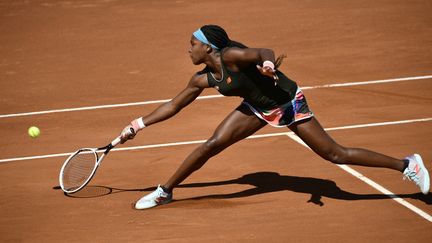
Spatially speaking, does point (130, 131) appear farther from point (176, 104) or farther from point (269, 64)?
point (269, 64)

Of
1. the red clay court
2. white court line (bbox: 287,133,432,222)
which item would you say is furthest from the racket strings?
white court line (bbox: 287,133,432,222)

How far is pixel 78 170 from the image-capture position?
10453 millimetres

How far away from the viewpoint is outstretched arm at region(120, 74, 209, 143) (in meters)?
9.70

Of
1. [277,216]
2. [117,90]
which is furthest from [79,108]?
[277,216]

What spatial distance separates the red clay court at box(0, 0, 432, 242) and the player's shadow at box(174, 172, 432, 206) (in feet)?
0.09

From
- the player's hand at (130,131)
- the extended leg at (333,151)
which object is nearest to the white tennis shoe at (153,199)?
the player's hand at (130,131)

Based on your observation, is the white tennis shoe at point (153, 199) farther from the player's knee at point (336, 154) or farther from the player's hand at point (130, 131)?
the player's knee at point (336, 154)

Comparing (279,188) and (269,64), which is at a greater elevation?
(269,64)

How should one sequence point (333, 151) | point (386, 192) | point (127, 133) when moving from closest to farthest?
point (333, 151) → point (127, 133) → point (386, 192)

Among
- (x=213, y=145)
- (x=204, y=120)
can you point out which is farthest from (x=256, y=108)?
(x=204, y=120)

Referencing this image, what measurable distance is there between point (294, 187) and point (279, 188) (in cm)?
19

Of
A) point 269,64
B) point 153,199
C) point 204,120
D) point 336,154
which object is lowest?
point 153,199

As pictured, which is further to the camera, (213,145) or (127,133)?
(127,133)

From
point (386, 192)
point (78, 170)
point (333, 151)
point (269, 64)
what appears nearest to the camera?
point (269, 64)
